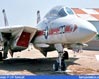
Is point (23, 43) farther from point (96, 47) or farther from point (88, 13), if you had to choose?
point (88, 13)

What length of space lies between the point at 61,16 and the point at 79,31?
6.87ft

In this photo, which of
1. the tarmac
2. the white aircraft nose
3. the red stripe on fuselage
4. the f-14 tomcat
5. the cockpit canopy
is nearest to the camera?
the white aircraft nose

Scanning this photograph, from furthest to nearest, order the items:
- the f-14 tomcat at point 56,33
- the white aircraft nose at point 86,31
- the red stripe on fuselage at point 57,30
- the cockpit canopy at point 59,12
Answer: the cockpit canopy at point 59,12, the red stripe on fuselage at point 57,30, the f-14 tomcat at point 56,33, the white aircraft nose at point 86,31

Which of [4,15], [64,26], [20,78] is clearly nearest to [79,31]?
[64,26]

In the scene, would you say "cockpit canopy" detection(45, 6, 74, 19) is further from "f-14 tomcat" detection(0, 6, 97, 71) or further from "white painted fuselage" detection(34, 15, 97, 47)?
"white painted fuselage" detection(34, 15, 97, 47)

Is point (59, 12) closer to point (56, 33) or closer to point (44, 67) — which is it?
point (56, 33)

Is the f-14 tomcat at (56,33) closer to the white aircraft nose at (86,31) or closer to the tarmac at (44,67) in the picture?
the white aircraft nose at (86,31)

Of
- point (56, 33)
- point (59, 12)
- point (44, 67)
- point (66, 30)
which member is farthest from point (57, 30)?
point (44, 67)

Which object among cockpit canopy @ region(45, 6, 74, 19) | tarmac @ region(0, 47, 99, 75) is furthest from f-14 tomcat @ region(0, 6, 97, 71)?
tarmac @ region(0, 47, 99, 75)

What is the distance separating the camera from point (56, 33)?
13.4m

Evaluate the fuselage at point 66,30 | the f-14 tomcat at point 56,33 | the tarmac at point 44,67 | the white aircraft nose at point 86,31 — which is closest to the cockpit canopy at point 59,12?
the f-14 tomcat at point 56,33

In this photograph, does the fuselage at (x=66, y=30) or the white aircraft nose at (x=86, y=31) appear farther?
the fuselage at (x=66, y=30)

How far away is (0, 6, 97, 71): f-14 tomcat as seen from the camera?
12070mm

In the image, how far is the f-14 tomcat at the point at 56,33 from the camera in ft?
A: 39.6
